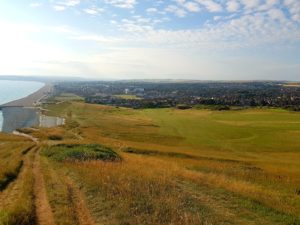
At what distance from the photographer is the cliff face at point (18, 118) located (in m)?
105

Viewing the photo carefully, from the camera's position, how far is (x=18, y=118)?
121812 mm

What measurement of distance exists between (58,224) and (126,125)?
81.6 meters

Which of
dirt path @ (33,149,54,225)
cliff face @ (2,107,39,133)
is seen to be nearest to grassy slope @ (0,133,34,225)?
dirt path @ (33,149,54,225)

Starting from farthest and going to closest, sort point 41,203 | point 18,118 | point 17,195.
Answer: point 18,118, point 17,195, point 41,203

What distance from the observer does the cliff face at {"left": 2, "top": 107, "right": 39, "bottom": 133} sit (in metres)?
105

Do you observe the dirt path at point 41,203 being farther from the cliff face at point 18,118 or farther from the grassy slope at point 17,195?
the cliff face at point 18,118

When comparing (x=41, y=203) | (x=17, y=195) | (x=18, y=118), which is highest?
(x=41, y=203)

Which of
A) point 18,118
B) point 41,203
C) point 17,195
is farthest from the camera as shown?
point 18,118

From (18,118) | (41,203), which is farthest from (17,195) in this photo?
(18,118)

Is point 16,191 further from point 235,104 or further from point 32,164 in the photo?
point 235,104

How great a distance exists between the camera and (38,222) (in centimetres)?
1241

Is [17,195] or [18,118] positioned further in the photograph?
[18,118]

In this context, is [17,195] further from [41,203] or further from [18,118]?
[18,118]

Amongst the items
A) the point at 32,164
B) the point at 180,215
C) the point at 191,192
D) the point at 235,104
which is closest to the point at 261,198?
the point at 191,192
